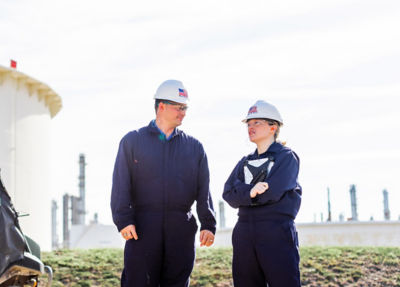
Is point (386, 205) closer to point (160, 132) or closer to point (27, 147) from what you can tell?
point (27, 147)

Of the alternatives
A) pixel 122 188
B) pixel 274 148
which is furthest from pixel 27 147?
pixel 274 148

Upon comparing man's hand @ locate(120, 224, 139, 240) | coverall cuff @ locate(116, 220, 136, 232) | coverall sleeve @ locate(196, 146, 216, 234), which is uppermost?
coverall sleeve @ locate(196, 146, 216, 234)

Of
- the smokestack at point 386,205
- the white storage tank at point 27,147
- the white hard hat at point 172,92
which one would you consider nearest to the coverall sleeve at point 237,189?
the white hard hat at point 172,92

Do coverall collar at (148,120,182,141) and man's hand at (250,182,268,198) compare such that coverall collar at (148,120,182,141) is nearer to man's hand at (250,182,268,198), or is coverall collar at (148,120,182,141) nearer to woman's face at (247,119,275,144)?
woman's face at (247,119,275,144)

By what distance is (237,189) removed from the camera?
5.02 meters

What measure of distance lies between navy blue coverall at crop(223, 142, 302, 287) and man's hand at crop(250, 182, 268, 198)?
0.03 m

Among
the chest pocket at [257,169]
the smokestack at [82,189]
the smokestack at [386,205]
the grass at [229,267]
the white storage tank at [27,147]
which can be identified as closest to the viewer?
the chest pocket at [257,169]

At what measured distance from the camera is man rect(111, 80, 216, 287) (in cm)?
495

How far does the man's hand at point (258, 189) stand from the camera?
191 inches

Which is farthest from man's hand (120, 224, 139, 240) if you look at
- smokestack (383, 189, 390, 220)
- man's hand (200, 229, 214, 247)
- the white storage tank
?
smokestack (383, 189, 390, 220)

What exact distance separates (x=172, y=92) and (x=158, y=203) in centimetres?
91

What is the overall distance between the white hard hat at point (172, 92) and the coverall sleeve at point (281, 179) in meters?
0.93

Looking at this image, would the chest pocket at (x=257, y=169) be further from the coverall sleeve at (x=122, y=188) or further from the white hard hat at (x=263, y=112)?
the coverall sleeve at (x=122, y=188)

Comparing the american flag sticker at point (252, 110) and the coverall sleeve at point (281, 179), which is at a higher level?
the american flag sticker at point (252, 110)
